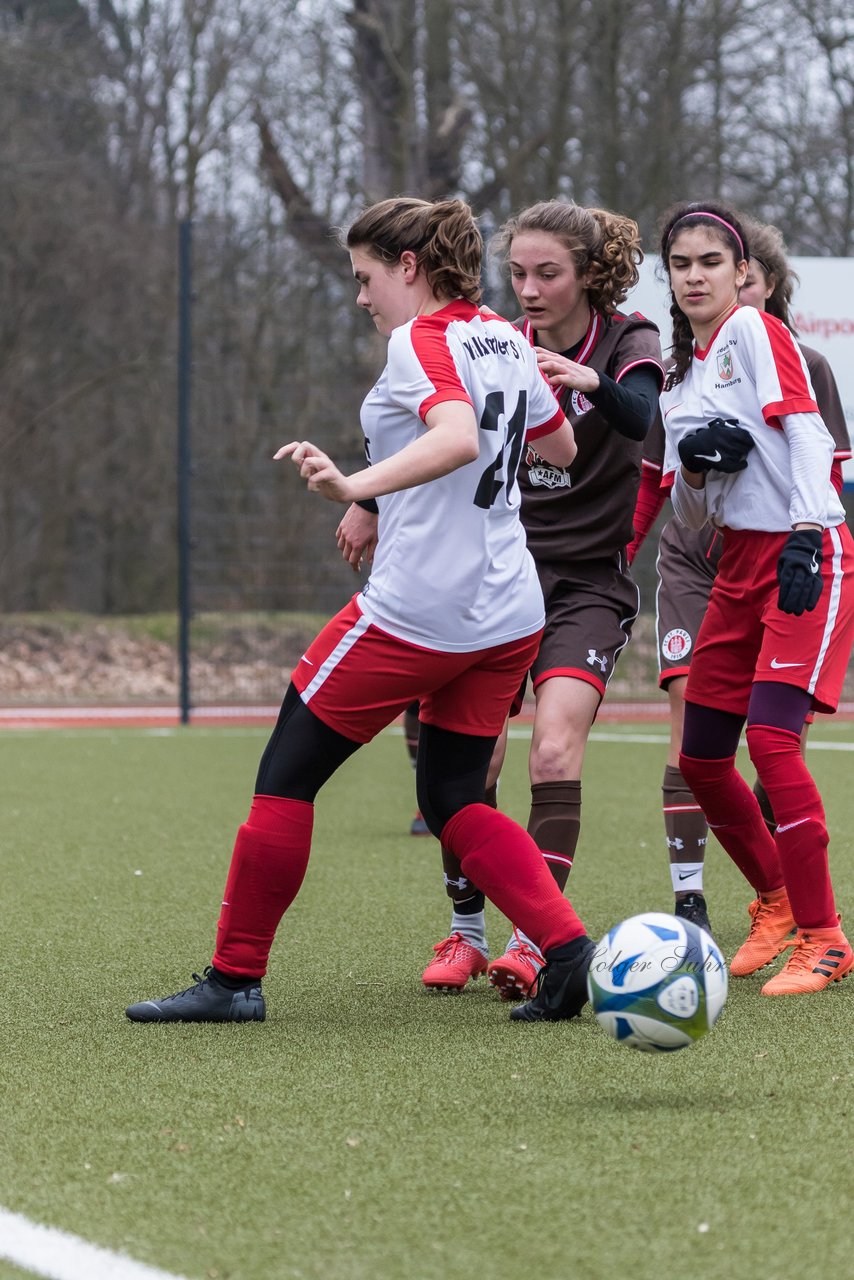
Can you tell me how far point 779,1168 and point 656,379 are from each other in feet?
7.60

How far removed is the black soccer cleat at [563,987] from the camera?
367 cm

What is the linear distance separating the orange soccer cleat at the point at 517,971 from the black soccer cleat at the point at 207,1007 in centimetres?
60

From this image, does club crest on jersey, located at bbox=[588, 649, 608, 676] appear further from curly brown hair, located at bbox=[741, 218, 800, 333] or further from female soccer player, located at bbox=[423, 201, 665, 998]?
curly brown hair, located at bbox=[741, 218, 800, 333]

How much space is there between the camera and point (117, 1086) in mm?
3328

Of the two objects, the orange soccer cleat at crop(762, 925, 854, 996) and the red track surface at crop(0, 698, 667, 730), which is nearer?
the orange soccer cleat at crop(762, 925, 854, 996)

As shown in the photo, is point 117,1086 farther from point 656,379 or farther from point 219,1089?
point 656,379

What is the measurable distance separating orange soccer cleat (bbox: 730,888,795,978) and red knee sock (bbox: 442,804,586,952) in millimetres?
946

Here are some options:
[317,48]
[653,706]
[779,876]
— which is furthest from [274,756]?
[317,48]

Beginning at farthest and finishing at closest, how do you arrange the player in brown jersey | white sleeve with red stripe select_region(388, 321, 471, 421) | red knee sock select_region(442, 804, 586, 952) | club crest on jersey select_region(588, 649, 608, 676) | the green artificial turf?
the player in brown jersey < club crest on jersey select_region(588, 649, 608, 676) < red knee sock select_region(442, 804, 586, 952) < white sleeve with red stripe select_region(388, 321, 471, 421) < the green artificial turf

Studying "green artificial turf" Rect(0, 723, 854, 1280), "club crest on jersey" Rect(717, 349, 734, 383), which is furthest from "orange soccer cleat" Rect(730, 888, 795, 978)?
"club crest on jersey" Rect(717, 349, 734, 383)

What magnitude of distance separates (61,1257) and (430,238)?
2292 millimetres

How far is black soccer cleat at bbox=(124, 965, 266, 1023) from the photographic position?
12.7 ft

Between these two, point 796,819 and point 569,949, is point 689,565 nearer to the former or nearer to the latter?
point 796,819

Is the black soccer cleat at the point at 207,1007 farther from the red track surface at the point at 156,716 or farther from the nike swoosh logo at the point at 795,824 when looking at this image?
the red track surface at the point at 156,716
